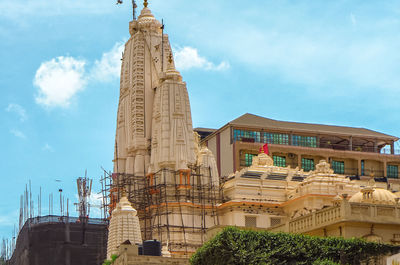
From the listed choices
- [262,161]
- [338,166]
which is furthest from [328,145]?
[262,161]

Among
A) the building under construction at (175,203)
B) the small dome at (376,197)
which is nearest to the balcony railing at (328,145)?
the building under construction at (175,203)

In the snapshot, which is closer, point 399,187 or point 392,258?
point 392,258

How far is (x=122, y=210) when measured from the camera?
262 ft

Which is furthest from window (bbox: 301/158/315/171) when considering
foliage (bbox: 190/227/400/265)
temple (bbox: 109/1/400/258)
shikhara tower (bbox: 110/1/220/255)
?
foliage (bbox: 190/227/400/265)

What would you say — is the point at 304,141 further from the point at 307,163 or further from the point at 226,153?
the point at 226,153

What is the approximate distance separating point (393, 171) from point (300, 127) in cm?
1684

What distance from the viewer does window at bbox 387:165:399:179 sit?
143 metres

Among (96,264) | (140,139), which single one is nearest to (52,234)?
(96,264)

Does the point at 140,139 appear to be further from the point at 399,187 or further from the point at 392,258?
the point at 392,258

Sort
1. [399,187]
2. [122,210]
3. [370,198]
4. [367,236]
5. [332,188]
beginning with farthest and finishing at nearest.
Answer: [399,187]
[332,188]
[122,210]
[370,198]
[367,236]

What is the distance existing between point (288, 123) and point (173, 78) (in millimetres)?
40188

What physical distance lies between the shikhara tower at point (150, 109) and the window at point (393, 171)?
48647 millimetres

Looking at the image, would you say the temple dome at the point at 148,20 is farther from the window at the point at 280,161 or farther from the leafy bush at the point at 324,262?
the leafy bush at the point at 324,262

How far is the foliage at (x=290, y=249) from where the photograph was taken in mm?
50312
